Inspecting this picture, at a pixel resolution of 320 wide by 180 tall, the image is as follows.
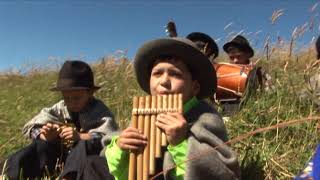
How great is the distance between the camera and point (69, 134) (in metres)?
3.88

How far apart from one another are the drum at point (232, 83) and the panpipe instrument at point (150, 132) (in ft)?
7.20

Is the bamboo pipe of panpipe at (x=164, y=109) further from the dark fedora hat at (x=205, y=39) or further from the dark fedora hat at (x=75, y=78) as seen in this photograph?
the dark fedora hat at (x=205, y=39)

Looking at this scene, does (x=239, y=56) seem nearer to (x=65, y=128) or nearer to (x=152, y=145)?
(x=65, y=128)

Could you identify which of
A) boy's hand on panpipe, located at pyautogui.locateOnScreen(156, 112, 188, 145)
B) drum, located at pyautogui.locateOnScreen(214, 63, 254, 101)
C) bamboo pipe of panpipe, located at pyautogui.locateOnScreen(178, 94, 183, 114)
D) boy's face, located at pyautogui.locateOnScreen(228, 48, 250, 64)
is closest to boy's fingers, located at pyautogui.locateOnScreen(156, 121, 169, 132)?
boy's hand on panpipe, located at pyautogui.locateOnScreen(156, 112, 188, 145)

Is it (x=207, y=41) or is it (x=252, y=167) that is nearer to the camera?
(x=252, y=167)

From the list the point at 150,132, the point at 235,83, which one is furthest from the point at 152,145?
the point at 235,83

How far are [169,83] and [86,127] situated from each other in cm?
117

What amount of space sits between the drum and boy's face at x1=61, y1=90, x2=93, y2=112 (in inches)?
55.8

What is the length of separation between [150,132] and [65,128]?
3.90 feet

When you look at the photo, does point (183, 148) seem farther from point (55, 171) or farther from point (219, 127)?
point (55, 171)

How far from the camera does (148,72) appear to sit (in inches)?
133

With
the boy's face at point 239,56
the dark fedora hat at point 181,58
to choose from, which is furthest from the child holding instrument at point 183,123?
the boy's face at point 239,56

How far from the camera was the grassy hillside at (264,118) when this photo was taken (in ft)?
12.1

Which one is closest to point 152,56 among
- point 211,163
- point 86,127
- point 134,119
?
point 134,119
